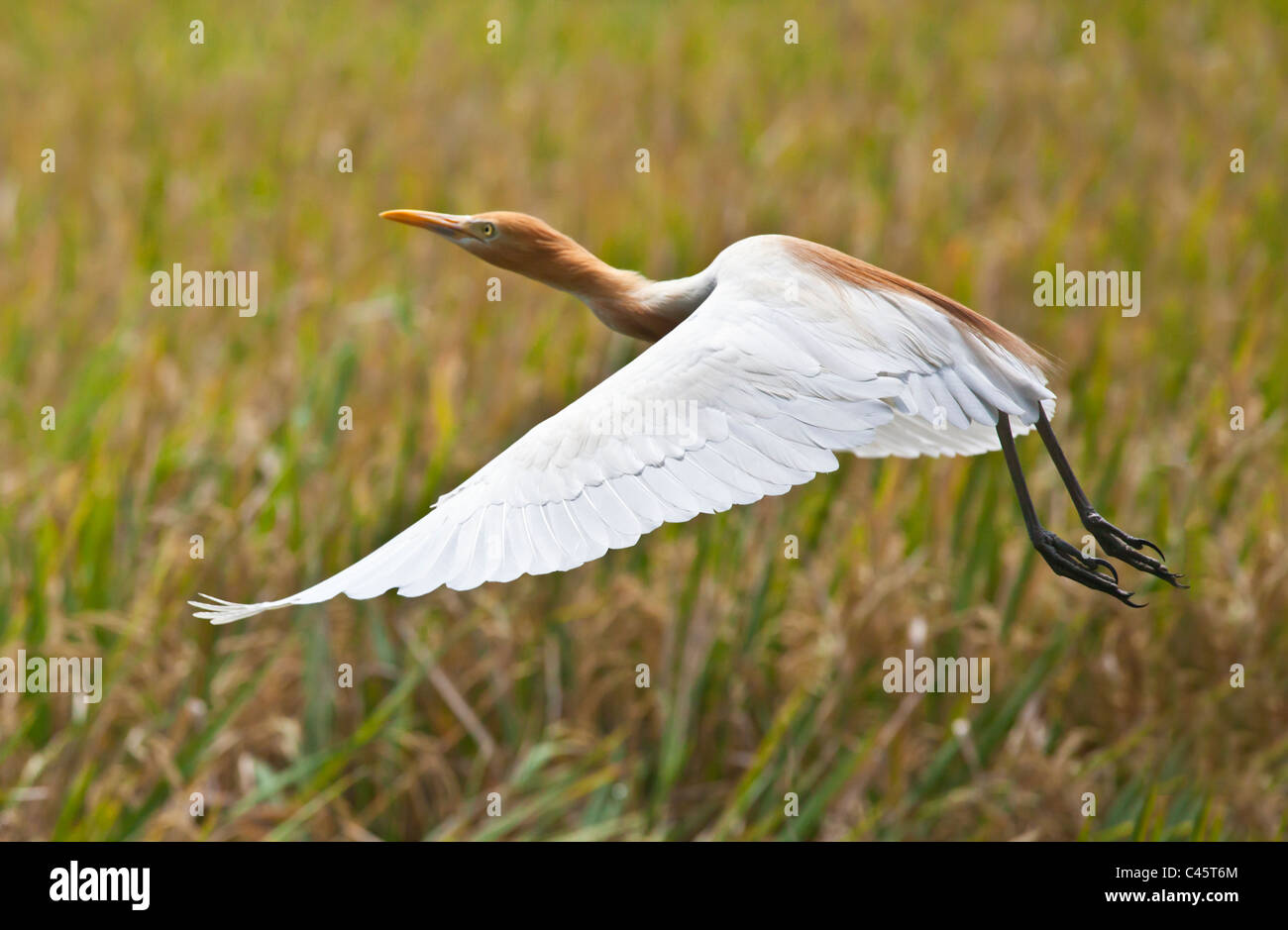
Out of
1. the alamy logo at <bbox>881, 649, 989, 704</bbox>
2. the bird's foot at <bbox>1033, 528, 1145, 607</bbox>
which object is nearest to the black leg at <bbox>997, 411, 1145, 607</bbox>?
the bird's foot at <bbox>1033, 528, 1145, 607</bbox>

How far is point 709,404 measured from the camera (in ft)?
5.35

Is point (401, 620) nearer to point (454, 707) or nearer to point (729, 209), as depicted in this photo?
point (454, 707)

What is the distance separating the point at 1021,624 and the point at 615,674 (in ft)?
3.25

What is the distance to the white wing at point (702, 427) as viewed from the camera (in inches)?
59.7

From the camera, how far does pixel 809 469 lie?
1570 mm

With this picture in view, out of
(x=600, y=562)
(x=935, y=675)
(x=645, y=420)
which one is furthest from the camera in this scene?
(x=600, y=562)

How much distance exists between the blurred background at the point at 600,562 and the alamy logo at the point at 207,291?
2.4 inches

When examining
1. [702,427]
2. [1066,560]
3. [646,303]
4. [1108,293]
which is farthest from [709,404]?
[1108,293]

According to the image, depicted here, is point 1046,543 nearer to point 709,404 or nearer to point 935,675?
point 709,404

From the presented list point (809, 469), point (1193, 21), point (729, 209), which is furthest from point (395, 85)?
point (809, 469)

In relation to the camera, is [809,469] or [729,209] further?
[729,209]

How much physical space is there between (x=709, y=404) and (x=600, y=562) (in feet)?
6.61

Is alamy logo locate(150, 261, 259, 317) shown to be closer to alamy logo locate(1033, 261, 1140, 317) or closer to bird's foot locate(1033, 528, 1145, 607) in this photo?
alamy logo locate(1033, 261, 1140, 317)

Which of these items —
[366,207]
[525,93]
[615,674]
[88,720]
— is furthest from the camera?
[525,93]
